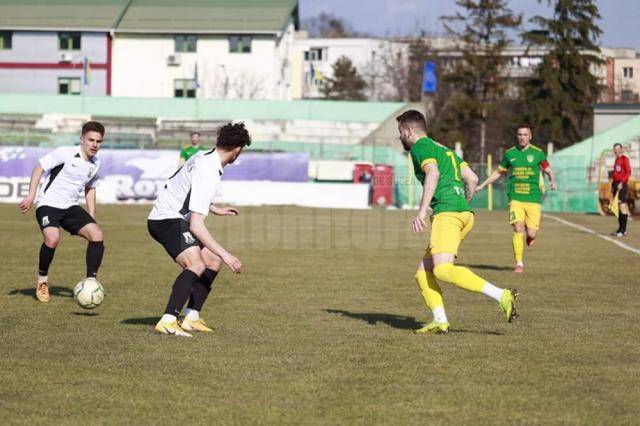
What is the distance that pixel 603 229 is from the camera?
103 ft

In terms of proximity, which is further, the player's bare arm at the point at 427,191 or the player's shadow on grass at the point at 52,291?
the player's shadow on grass at the point at 52,291

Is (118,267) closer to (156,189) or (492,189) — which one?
(156,189)

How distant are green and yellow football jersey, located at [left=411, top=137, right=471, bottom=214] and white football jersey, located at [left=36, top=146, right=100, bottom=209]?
4.09 meters

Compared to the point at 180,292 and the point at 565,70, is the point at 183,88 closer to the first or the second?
the point at 565,70

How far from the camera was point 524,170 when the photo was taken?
58.8 feet

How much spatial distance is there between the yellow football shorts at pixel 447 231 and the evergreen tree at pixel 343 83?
10154 centimetres

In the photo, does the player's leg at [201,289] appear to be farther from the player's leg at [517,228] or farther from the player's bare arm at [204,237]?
the player's leg at [517,228]

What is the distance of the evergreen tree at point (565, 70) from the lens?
73.8 meters

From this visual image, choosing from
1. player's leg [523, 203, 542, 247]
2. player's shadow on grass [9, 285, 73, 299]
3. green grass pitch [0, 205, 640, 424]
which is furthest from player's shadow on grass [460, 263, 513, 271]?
player's shadow on grass [9, 285, 73, 299]

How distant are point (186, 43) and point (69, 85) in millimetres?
7987

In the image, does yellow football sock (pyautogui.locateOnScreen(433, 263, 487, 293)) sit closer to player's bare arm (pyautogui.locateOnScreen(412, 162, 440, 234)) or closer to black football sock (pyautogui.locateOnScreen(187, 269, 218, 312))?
player's bare arm (pyautogui.locateOnScreen(412, 162, 440, 234))

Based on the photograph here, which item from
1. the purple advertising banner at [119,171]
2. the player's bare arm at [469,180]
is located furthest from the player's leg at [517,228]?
the purple advertising banner at [119,171]

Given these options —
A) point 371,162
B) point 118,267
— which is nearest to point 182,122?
point 371,162

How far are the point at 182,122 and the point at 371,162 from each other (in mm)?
14463
